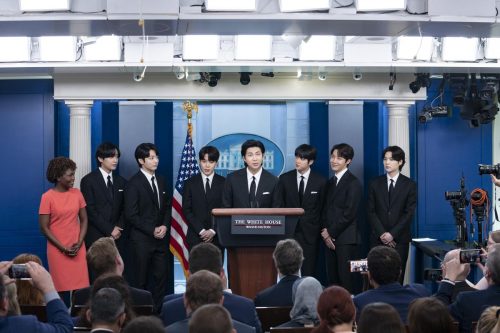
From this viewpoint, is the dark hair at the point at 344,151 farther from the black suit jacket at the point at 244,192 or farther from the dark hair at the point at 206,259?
the dark hair at the point at 206,259

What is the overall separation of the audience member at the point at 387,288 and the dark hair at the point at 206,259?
32.7 inches

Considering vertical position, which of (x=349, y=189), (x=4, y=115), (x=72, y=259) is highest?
(x=4, y=115)

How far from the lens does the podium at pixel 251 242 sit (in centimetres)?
717

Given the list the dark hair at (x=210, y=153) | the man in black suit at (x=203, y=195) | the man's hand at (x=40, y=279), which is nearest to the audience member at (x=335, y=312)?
the man's hand at (x=40, y=279)

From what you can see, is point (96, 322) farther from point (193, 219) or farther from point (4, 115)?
point (4, 115)

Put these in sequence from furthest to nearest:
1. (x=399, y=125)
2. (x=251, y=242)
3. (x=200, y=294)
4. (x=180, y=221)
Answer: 1. (x=399, y=125)
2. (x=180, y=221)
3. (x=251, y=242)
4. (x=200, y=294)

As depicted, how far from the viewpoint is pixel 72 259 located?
827 centimetres

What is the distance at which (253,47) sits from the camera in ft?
28.1

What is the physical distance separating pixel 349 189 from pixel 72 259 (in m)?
2.66

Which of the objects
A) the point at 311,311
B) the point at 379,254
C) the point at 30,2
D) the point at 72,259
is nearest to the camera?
the point at 311,311

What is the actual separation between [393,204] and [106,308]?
544 cm

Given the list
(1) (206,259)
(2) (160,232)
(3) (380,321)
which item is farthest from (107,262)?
(2) (160,232)

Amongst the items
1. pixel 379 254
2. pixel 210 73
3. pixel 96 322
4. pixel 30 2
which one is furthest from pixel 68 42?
pixel 96 322

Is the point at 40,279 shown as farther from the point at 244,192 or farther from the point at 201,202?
the point at 201,202
